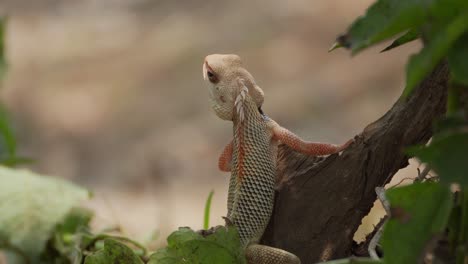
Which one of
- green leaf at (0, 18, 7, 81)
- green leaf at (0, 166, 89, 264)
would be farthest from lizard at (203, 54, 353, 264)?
green leaf at (0, 18, 7, 81)

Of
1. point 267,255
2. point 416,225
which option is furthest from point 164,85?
point 416,225

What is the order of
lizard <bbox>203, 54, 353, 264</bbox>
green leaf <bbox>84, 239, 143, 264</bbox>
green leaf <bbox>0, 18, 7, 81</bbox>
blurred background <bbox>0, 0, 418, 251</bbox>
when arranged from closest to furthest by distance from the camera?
green leaf <bbox>84, 239, 143, 264</bbox> → lizard <bbox>203, 54, 353, 264</bbox> → green leaf <bbox>0, 18, 7, 81</bbox> → blurred background <bbox>0, 0, 418, 251</bbox>

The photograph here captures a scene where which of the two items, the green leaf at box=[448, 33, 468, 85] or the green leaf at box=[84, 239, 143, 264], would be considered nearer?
the green leaf at box=[448, 33, 468, 85]

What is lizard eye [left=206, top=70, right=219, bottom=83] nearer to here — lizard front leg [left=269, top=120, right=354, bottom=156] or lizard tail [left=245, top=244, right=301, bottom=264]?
lizard front leg [left=269, top=120, right=354, bottom=156]

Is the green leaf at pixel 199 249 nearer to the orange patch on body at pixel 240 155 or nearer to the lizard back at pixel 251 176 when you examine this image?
the lizard back at pixel 251 176

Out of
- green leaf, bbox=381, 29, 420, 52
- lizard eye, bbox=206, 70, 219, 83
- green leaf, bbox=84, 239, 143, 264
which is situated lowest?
green leaf, bbox=84, 239, 143, 264

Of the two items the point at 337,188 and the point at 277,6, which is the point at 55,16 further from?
the point at 337,188

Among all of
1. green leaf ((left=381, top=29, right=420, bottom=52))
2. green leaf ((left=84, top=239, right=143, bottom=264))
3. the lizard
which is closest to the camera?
green leaf ((left=381, top=29, right=420, bottom=52))

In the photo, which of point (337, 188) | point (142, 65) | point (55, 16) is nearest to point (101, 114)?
point (142, 65)

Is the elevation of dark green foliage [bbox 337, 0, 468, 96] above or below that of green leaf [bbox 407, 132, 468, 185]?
above
